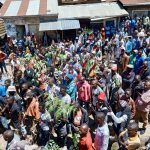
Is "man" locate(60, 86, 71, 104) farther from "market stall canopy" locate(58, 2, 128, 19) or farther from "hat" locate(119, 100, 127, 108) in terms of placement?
"market stall canopy" locate(58, 2, 128, 19)

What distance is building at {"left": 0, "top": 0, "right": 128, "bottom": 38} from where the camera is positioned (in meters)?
18.7

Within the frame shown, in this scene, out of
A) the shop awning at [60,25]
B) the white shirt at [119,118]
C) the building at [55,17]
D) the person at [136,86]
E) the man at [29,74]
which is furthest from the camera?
the building at [55,17]

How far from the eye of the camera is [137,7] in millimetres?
20062

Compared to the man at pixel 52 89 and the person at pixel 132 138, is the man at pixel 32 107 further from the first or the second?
the person at pixel 132 138

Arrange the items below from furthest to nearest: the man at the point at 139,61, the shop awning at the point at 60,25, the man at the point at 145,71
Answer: the shop awning at the point at 60,25 < the man at the point at 139,61 < the man at the point at 145,71

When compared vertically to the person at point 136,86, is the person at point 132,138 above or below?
above

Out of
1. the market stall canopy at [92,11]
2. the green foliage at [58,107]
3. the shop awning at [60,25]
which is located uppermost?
the green foliage at [58,107]

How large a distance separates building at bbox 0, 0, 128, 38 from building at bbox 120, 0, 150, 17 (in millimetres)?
492

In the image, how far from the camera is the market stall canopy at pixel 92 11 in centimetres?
1892

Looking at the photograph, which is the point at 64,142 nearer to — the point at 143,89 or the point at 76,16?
the point at 143,89

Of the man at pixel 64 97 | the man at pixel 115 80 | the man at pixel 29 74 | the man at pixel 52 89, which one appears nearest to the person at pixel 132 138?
the man at pixel 64 97

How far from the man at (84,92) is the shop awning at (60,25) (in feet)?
31.4

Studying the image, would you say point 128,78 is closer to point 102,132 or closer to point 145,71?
point 145,71

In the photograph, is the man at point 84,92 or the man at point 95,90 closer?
the man at point 95,90
